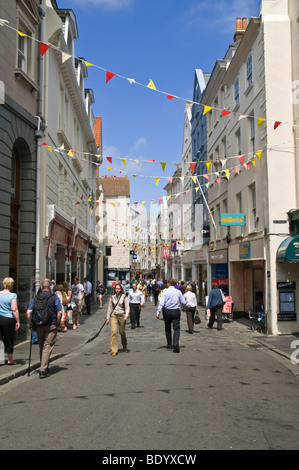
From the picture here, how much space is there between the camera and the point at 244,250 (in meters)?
16.9

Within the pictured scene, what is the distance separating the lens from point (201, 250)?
2822 centimetres

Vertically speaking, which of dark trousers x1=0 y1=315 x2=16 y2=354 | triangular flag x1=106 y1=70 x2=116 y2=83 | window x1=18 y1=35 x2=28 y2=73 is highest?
window x1=18 y1=35 x2=28 y2=73

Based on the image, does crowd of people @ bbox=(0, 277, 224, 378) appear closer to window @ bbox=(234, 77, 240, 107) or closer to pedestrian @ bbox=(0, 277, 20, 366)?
pedestrian @ bbox=(0, 277, 20, 366)

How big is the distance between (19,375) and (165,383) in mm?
2736

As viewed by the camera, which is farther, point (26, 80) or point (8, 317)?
point (26, 80)

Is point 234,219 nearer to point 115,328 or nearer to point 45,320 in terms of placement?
point 115,328

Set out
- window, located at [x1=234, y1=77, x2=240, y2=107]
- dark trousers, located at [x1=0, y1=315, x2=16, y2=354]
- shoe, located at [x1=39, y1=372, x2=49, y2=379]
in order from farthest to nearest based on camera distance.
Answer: window, located at [x1=234, y1=77, x2=240, y2=107]
dark trousers, located at [x1=0, y1=315, x2=16, y2=354]
shoe, located at [x1=39, y1=372, x2=49, y2=379]

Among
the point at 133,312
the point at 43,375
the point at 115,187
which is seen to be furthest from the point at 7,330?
the point at 115,187

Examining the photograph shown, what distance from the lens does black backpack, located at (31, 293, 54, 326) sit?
775 cm

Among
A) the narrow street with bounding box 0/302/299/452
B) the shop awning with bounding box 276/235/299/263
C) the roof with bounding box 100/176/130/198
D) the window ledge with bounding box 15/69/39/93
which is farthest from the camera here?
the roof with bounding box 100/176/130/198

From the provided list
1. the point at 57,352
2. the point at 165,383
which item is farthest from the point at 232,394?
the point at 57,352

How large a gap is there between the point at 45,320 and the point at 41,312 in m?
0.16

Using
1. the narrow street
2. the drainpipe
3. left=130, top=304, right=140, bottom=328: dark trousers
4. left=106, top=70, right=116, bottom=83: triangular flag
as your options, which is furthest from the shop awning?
the drainpipe
